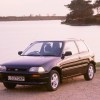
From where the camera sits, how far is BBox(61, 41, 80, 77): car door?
13656 mm

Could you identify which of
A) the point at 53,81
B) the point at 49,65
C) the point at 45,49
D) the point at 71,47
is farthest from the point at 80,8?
the point at 49,65

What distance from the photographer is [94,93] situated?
40.8 feet

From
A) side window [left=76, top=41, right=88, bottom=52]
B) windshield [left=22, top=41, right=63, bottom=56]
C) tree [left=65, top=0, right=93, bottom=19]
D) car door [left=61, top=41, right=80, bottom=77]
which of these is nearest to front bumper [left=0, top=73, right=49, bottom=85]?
car door [left=61, top=41, right=80, bottom=77]

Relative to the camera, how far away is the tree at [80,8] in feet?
443

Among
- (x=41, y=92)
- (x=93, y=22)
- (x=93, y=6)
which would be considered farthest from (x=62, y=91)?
(x=93, y=6)

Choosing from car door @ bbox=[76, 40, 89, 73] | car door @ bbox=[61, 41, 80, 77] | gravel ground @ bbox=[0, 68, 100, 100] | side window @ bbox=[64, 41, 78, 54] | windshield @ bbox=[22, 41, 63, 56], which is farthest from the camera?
car door @ bbox=[76, 40, 89, 73]

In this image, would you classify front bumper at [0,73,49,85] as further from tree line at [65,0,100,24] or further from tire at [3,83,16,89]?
tree line at [65,0,100,24]

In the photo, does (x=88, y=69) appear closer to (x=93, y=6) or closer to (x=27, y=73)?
(x=27, y=73)

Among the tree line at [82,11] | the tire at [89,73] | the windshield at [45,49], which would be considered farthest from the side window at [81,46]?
the tree line at [82,11]

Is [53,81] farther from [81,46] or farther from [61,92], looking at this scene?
[81,46]

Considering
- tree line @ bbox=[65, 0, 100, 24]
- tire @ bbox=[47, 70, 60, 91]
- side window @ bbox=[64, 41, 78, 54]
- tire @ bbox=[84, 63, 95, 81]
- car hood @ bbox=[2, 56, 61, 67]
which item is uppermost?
side window @ bbox=[64, 41, 78, 54]

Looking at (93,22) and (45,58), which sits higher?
(45,58)

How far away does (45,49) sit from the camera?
46.2 ft

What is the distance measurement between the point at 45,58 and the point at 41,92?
3.39ft
